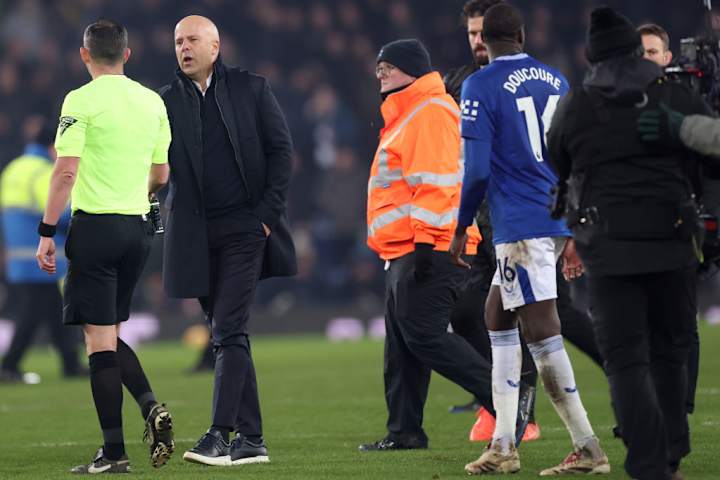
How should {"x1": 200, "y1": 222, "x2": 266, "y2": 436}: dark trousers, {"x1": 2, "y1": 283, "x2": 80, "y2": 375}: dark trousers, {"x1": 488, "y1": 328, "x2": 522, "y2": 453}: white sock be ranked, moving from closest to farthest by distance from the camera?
1. {"x1": 488, "y1": 328, "x2": 522, "y2": 453}: white sock
2. {"x1": 200, "y1": 222, "x2": 266, "y2": 436}: dark trousers
3. {"x1": 2, "y1": 283, "x2": 80, "y2": 375}: dark trousers

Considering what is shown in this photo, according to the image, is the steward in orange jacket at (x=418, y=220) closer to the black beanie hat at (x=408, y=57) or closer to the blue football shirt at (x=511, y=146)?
the black beanie hat at (x=408, y=57)

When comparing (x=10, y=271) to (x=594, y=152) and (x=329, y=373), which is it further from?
(x=594, y=152)

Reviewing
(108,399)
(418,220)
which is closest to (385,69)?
(418,220)

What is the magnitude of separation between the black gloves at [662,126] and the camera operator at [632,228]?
0.06 meters

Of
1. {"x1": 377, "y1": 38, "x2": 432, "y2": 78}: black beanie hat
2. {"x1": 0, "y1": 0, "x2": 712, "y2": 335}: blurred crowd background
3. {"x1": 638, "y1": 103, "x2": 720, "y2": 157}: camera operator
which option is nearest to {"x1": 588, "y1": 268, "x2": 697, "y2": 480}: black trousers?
{"x1": 638, "y1": 103, "x2": 720, "y2": 157}: camera operator

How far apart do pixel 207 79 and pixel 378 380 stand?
5715 mm

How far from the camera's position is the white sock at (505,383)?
6.67m

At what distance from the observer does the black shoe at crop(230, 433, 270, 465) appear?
24.3ft

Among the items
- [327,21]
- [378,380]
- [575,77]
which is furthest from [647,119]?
[327,21]

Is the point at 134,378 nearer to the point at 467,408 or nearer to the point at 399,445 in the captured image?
the point at 399,445

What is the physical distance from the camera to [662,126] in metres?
5.60

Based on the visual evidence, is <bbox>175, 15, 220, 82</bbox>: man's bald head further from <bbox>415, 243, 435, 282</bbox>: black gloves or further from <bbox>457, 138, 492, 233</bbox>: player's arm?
<bbox>457, 138, 492, 233</bbox>: player's arm

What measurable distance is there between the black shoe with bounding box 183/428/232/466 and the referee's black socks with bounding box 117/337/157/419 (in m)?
0.31

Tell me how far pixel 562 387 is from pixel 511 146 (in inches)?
40.9
